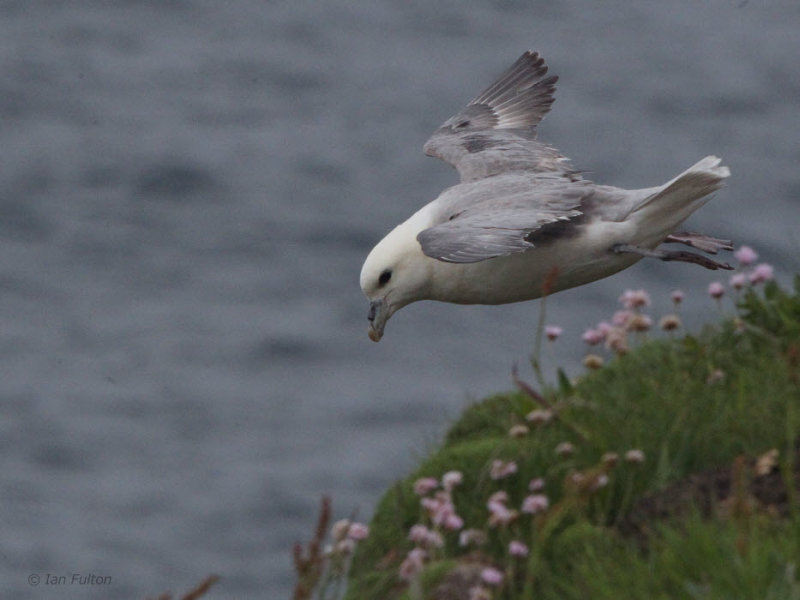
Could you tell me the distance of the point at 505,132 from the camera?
367 inches

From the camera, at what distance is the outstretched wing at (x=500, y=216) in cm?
674

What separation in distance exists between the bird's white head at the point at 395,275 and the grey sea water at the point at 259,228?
Result: 24.8 feet

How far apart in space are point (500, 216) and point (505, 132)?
2264 mm

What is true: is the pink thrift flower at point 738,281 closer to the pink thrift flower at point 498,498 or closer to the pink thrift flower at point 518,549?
the pink thrift flower at point 498,498

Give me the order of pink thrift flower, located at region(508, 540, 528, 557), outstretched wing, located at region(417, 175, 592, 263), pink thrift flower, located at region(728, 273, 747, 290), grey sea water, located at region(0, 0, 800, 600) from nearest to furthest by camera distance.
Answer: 1. pink thrift flower, located at region(508, 540, 528, 557)
2. pink thrift flower, located at region(728, 273, 747, 290)
3. outstretched wing, located at region(417, 175, 592, 263)
4. grey sea water, located at region(0, 0, 800, 600)

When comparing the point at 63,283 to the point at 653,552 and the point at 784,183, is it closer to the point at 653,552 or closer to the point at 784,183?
the point at 784,183

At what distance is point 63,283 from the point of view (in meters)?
22.2

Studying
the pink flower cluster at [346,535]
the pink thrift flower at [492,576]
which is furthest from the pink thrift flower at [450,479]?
the pink thrift flower at [492,576]

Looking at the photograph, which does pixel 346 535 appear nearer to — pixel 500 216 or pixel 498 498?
pixel 498 498

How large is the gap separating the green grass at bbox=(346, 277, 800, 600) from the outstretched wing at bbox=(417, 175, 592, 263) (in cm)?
88

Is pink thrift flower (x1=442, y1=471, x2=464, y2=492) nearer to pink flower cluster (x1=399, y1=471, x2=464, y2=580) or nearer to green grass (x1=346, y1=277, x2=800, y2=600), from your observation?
pink flower cluster (x1=399, y1=471, x2=464, y2=580)

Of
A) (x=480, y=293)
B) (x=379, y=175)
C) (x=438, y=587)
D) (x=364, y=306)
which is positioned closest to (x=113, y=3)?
(x=379, y=175)

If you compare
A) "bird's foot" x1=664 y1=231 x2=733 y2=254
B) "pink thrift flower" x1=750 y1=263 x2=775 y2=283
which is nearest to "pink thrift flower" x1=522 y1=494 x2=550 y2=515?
"pink thrift flower" x1=750 y1=263 x2=775 y2=283

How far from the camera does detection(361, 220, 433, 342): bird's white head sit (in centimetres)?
743
